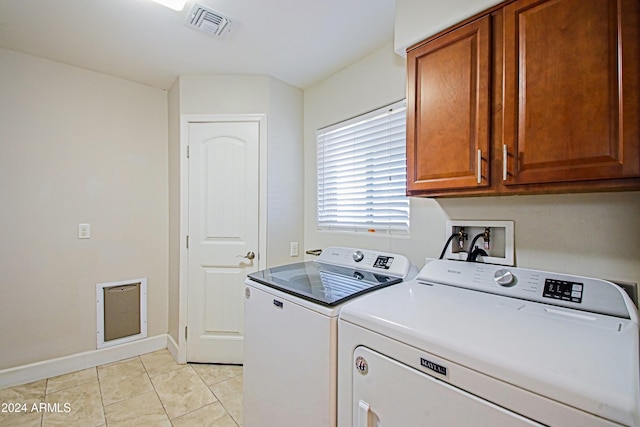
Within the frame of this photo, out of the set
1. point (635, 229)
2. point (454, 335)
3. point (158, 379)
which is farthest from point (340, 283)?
point (158, 379)

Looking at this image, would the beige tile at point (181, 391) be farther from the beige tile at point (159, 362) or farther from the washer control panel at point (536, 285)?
the washer control panel at point (536, 285)

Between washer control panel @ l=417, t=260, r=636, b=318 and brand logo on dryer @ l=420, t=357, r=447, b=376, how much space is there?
1.96ft

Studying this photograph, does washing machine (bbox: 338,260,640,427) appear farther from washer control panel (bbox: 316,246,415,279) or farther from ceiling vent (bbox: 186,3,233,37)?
ceiling vent (bbox: 186,3,233,37)

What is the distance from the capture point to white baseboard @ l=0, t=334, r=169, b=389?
6.86 ft

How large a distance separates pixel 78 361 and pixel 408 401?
107 inches

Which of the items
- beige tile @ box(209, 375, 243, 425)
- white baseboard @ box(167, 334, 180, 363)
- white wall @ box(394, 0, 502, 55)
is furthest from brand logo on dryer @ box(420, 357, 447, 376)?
white baseboard @ box(167, 334, 180, 363)

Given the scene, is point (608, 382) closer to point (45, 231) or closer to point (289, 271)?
point (289, 271)

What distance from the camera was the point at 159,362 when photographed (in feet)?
8.07

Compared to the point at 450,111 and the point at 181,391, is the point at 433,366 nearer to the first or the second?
the point at 450,111

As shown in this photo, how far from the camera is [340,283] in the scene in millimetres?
1469

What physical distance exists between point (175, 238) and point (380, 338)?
221cm

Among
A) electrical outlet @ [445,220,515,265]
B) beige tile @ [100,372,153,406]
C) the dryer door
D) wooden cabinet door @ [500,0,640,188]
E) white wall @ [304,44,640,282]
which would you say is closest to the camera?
the dryer door

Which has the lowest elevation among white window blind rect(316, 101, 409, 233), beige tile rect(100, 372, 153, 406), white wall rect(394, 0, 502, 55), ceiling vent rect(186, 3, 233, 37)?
beige tile rect(100, 372, 153, 406)

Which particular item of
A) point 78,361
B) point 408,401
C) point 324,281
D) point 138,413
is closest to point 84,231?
point 78,361
